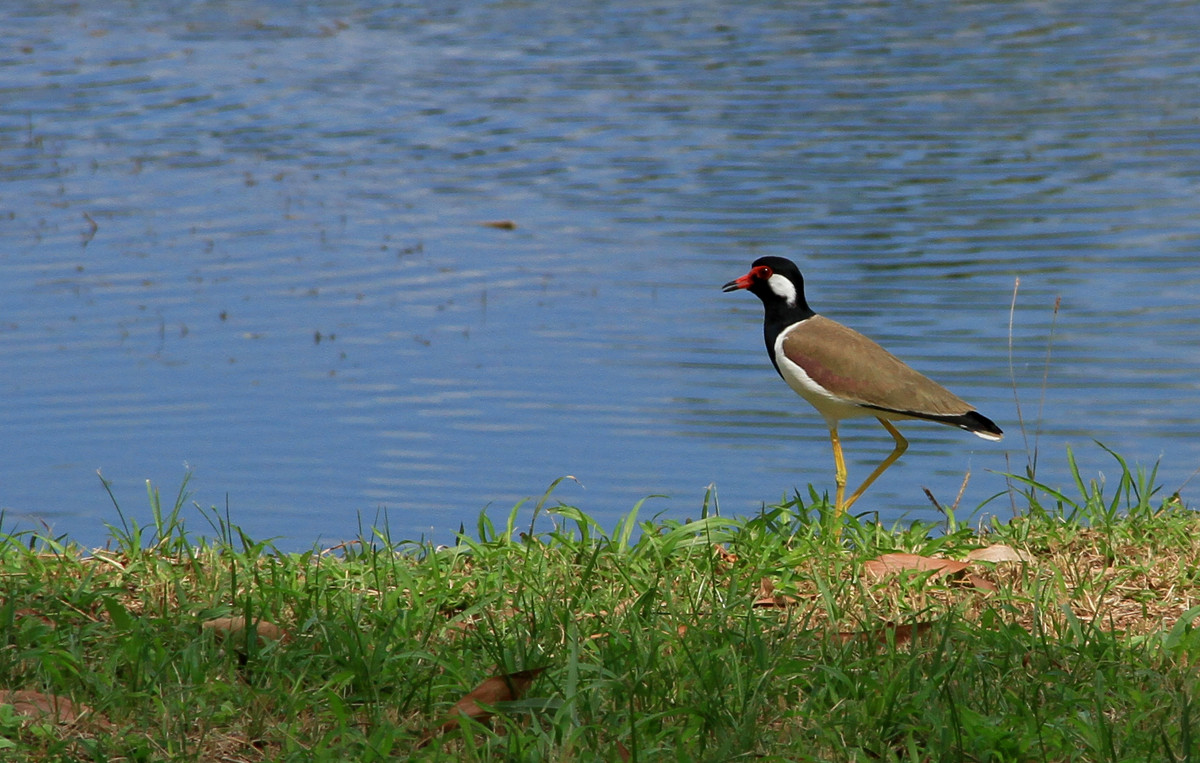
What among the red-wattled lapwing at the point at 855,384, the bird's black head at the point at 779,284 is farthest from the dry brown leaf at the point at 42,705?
the bird's black head at the point at 779,284

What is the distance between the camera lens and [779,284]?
7090 mm

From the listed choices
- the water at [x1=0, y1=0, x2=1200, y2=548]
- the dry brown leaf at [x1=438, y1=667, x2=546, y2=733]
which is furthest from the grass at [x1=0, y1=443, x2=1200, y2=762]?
the water at [x1=0, y1=0, x2=1200, y2=548]

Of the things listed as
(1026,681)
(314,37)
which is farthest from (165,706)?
(314,37)

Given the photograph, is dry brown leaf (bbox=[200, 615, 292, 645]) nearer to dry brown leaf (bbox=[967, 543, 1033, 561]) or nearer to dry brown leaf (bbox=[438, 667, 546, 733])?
dry brown leaf (bbox=[438, 667, 546, 733])

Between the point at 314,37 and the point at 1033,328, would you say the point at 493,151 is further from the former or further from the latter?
the point at 314,37

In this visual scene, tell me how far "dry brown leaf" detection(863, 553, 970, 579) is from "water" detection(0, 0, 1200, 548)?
3.97ft

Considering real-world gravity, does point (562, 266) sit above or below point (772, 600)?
above

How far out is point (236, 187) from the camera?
584 inches

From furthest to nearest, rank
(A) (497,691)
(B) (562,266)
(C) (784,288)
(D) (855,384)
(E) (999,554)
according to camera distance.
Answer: (B) (562,266), (C) (784,288), (D) (855,384), (E) (999,554), (A) (497,691)

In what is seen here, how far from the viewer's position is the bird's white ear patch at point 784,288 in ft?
23.2

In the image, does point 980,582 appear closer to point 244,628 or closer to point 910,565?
point 910,565

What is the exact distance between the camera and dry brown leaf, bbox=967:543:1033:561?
211 inches

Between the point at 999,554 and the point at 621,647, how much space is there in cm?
164

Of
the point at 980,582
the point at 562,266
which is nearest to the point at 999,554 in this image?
the point at 980,582
